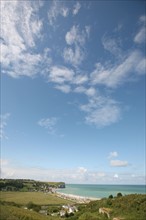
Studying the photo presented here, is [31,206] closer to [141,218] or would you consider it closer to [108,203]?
[108,203]

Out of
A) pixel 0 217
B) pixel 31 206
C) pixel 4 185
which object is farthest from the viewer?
pixel 4 185

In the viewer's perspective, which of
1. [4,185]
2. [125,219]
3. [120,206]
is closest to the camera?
[125,219]

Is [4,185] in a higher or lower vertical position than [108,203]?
lower

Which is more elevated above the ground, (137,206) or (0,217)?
(0,217)

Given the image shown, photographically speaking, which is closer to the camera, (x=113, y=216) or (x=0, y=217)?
(x=0, y=217)

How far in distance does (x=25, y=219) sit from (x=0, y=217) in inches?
149

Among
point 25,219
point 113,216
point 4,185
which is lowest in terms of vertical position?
point 4,185

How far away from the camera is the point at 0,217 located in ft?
46.3

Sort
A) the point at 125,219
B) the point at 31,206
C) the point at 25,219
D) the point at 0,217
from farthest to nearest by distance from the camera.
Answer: the point at 31,206 < the point at 125,219 < the point at 25,219 < the point at 0,217

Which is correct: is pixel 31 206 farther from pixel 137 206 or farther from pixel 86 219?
pixel 137 206

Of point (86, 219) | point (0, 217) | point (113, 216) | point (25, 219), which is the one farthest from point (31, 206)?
point (0, 217)

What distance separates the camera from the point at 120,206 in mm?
32344

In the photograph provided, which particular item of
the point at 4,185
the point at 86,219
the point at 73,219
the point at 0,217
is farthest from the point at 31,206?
the point at 4,185

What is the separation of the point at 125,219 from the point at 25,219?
43.1 feet
